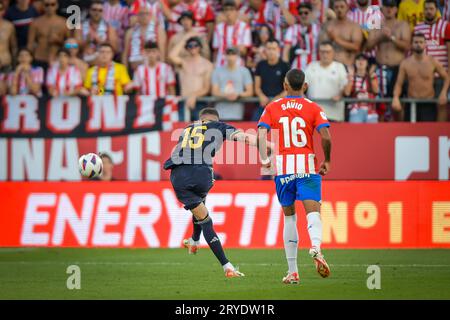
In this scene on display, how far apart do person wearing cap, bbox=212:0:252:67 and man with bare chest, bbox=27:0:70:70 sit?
10.2 ft

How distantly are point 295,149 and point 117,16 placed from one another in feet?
31.6

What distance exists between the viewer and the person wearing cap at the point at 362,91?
60.0ft

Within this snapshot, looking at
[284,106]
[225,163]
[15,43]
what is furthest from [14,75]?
[284,106]

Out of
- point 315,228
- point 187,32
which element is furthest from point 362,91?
point 315,228

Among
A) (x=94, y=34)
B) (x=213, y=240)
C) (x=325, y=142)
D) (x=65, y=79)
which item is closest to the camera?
(x=325, y=142)

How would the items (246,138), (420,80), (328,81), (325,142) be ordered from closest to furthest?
(325,142), (246,138), (328,81), (420,80)

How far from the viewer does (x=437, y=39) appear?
60.7ft

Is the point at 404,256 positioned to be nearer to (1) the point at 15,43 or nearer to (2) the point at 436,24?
(2) the point at 436,24

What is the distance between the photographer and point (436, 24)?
1850cm

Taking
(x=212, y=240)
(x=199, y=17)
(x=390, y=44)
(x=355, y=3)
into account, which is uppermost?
(x=355, y=3)

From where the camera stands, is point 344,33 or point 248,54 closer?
point 344,33

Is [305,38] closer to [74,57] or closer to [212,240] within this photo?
[74,57]

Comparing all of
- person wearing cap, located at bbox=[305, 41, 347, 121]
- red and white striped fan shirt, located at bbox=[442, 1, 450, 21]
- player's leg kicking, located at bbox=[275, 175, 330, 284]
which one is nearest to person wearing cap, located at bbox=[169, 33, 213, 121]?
person wearing cap, located at bbox=[305, 41, 347, 121]

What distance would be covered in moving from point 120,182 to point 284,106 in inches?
272
